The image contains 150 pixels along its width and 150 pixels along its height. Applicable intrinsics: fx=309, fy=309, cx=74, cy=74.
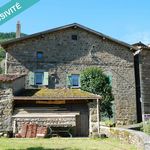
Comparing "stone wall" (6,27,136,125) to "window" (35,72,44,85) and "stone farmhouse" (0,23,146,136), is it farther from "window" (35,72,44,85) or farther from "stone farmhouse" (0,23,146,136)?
"window" (35,72,44,85)

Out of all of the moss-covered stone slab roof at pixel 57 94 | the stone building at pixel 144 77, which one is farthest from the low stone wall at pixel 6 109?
the stone building at pixel 144 77

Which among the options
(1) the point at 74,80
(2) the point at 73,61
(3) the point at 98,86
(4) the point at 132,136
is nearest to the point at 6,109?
(1) the point at 74,80

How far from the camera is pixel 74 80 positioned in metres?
24.4

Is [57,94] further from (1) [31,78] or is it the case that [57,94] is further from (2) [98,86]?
(2) [98,86]

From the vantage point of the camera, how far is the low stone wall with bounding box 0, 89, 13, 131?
58.3 ft

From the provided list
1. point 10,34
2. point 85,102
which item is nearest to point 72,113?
point 85,102

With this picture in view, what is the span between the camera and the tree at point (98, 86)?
23.9 metres

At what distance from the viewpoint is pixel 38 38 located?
2438 centimetres

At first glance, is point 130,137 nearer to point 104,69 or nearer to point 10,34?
point 104,69

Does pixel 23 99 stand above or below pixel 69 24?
below

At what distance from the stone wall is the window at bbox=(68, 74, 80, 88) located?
1.08 ft

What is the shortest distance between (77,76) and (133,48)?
5.16 metres

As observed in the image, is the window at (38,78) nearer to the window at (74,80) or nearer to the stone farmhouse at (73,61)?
the stone farmhouse at (73,61)

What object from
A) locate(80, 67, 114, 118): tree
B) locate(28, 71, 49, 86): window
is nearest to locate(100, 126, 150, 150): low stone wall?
locate(80, 67, 114, 118): tree
